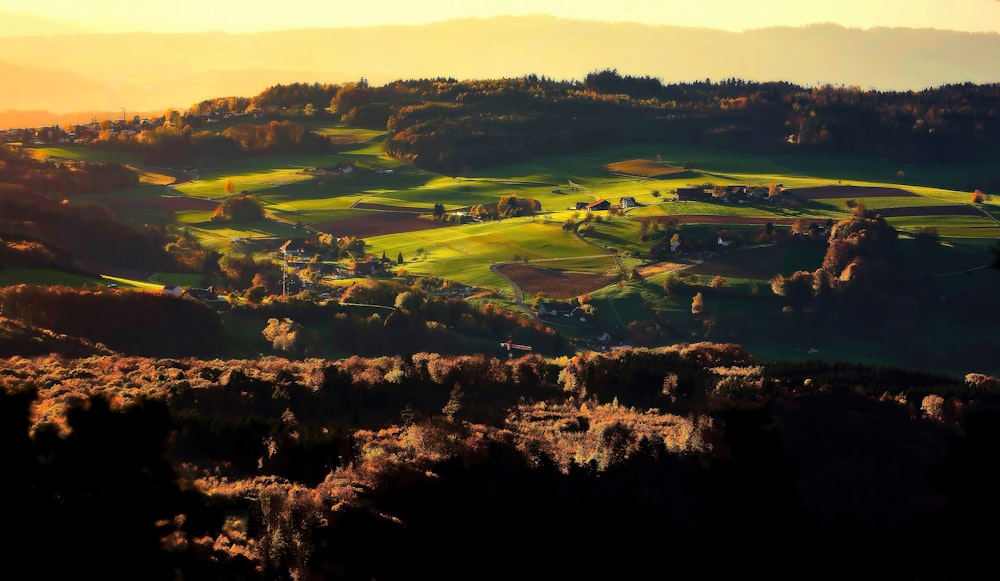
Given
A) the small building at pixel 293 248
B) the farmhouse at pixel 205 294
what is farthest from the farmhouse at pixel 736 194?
the farmhouse at pixel 205 294

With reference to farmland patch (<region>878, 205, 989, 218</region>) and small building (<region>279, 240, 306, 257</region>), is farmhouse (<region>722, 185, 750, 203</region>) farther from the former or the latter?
small building (<region>279, 240, 306, 257</region>)

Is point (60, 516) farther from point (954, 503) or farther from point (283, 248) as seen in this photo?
point (283, 248)

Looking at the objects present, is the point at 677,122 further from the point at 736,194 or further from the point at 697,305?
the point at 697,305

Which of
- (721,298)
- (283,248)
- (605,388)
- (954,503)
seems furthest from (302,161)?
(954,503)

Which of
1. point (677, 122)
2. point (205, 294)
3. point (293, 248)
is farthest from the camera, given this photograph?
point (677, 122)

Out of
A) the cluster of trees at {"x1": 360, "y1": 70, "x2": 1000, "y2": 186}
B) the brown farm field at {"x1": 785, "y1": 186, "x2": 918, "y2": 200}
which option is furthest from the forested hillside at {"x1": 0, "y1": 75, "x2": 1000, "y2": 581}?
the brown farm field at {"x1": 785, "y1": 186, "x2": 918, "y2": 200}

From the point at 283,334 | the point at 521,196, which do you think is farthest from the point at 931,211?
the point at 283,334
